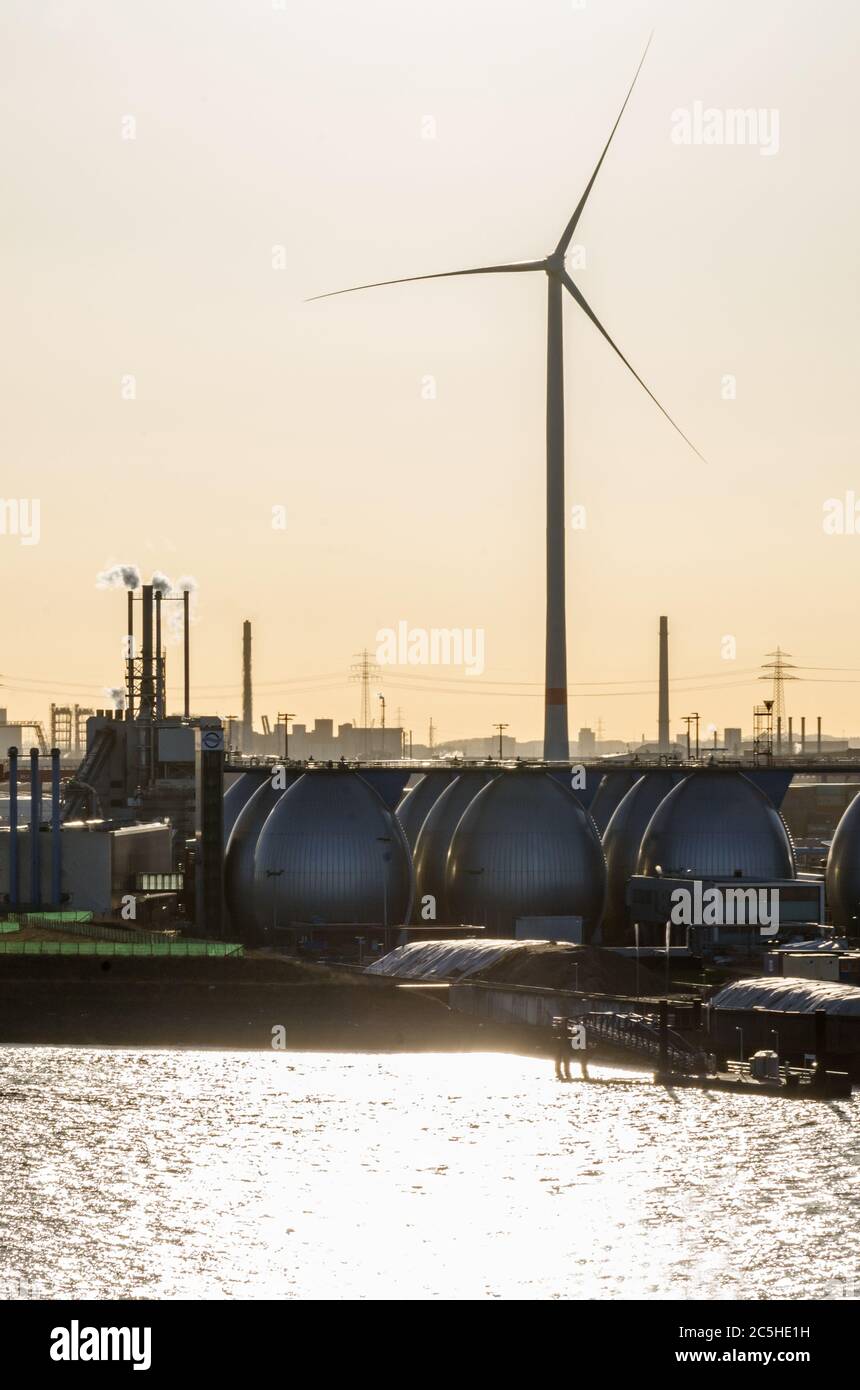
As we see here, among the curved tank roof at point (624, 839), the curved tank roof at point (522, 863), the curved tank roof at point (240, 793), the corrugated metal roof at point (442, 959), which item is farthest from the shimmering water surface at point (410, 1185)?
the curved tank roof at point (240, 793)

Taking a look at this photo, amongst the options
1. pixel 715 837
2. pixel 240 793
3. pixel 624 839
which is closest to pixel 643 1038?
pixel 715 837

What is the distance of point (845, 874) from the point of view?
94.2 meters

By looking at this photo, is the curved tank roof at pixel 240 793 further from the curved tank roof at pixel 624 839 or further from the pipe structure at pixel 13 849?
the curved tank roof at pixel 624 839

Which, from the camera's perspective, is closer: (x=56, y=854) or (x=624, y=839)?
(x=56, y=854)

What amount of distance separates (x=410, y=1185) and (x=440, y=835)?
49.4m

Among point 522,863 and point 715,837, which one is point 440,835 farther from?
point 715,837

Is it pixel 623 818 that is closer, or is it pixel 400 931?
pixel 400 931

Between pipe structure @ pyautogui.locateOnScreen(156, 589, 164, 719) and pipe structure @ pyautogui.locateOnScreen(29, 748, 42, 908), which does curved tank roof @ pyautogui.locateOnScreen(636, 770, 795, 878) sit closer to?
pipe structure @ pyautogui.locateOnScreen(29, 748, 42, 908)

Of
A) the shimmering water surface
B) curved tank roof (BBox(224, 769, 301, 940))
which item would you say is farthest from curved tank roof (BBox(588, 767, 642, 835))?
the shimmering water surface

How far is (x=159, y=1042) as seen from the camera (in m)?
71.7

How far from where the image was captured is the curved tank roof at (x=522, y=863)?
90500mm

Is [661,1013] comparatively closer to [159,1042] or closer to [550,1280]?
[159,1042]
